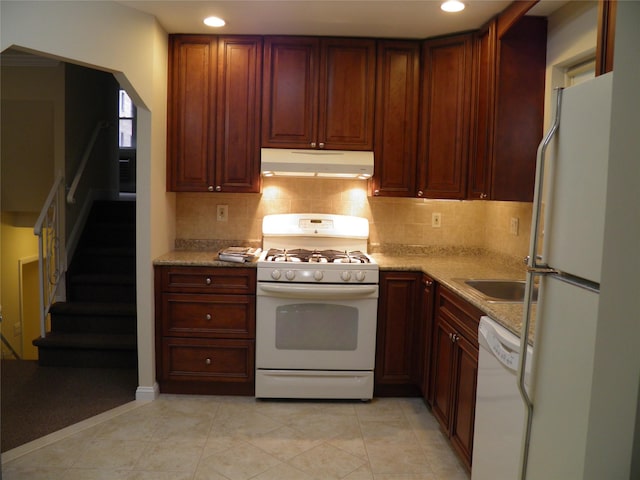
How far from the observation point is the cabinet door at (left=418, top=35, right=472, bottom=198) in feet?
11.3

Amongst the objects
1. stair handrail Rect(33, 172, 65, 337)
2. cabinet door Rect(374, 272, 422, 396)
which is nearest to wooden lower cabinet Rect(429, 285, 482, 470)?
cabinet door Rect(374, 272, 422, 396)

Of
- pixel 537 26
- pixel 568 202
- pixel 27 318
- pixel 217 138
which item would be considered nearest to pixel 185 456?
pixel 217 138

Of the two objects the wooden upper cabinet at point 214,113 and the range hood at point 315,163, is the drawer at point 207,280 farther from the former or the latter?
the range hood at point 315,163

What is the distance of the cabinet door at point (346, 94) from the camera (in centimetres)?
357

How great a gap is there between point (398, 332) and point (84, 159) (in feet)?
10.8

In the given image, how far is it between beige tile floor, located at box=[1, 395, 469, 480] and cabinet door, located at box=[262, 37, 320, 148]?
181 cm

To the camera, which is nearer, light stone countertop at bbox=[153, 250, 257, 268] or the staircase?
light stone countertop at bbox=[153, 250, 257, 268]

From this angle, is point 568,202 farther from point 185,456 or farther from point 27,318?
point 27,318

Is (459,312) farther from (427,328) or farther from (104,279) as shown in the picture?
(104,279)

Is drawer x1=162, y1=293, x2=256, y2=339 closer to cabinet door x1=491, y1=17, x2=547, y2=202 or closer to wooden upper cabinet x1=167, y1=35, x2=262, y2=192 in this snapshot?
wooden upper cabinet x1=167, y1=35, x2=262, y2=192

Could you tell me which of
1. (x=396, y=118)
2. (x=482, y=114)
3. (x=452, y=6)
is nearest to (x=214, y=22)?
(x=396, y=118)

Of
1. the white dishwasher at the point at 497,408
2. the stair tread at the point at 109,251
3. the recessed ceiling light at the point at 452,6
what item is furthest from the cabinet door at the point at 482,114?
the stair tread at the point at 109,251

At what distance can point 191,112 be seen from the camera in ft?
11.8

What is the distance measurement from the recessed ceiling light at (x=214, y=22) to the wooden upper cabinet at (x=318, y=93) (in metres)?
0.35
